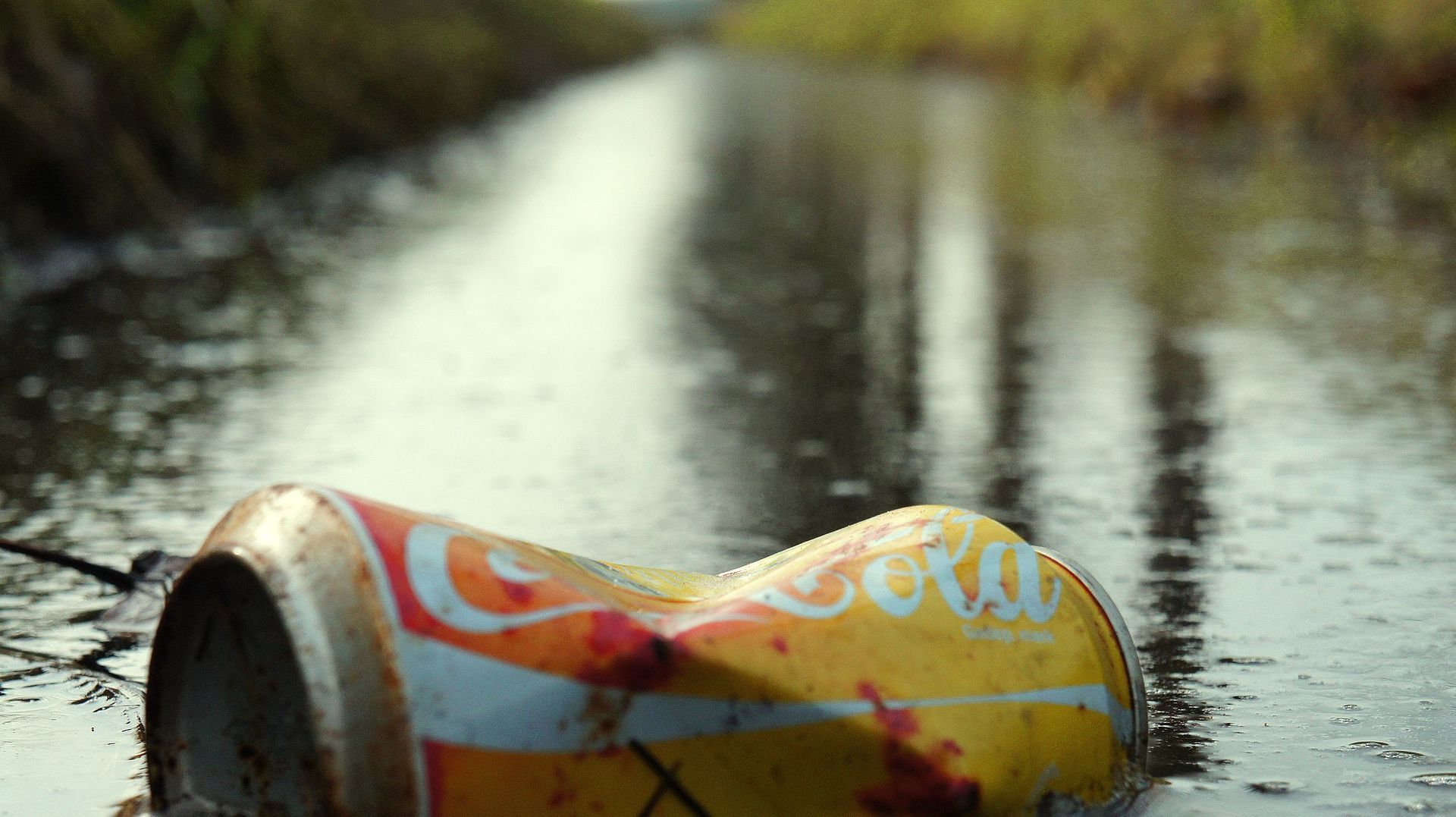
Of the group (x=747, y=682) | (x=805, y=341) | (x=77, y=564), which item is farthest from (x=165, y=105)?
(x=747, y=682)

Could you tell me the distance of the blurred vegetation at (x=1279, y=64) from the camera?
1439 centimetres

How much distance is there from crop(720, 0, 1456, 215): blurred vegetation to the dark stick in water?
9615 millimetres

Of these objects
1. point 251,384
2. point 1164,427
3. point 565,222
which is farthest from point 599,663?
point 565,222

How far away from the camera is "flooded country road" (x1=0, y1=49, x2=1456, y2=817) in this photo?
3367mm

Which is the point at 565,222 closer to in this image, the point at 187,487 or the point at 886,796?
the point at 187,487

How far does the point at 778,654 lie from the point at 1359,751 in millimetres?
1123

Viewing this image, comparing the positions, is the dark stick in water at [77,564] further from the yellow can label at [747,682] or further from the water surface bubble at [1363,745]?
the water surface bubble at [1363,745]

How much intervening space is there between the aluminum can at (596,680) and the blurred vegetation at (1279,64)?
9.74 m

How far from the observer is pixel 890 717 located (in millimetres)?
2416

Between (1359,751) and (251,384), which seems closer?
(1359,751)

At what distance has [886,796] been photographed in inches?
94.5

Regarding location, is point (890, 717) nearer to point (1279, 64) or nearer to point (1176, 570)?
point (1176, 570)

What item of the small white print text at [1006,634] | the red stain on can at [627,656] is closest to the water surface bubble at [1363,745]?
the small white print text at [1006,634]

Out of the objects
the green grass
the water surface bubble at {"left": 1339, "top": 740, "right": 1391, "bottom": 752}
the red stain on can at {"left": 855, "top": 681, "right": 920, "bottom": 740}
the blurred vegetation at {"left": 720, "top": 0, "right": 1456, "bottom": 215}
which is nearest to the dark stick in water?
the red stain on can at {"left": 855, "top": 681, "right": 920, "bottom": 740}
